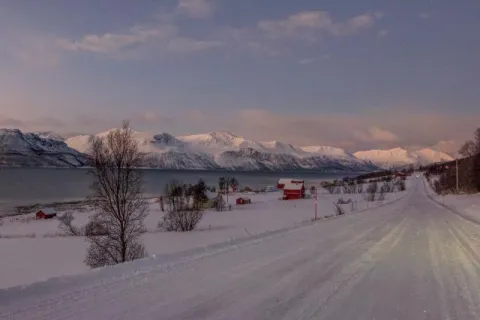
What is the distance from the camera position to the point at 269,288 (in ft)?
25.5

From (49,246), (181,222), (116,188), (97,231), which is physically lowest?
(49,246)

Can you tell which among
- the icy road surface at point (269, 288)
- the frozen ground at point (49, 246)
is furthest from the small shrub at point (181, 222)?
the icy road surface at point (269, 288)

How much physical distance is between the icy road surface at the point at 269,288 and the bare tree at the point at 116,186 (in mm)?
14537

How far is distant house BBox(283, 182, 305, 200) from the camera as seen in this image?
112000 millimetres

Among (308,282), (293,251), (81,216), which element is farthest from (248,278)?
(81,216)

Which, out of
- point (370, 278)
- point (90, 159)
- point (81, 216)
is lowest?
point (81, 216)

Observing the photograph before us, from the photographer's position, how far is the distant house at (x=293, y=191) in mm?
112000

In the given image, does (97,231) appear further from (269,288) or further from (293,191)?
(293,191)

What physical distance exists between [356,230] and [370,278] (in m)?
9.73

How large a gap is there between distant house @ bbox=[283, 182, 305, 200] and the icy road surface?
327 ft

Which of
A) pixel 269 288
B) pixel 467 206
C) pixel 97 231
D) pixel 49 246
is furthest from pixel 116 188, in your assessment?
pixel 467 206

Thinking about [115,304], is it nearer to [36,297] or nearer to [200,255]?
[36,297]

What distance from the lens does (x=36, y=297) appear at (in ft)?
22.2

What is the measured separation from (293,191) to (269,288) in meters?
107
